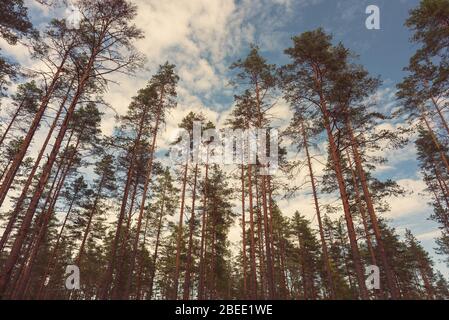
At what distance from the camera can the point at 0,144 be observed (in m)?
18.6

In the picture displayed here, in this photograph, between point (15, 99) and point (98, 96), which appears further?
point (15, 99)

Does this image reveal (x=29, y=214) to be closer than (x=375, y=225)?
Yes

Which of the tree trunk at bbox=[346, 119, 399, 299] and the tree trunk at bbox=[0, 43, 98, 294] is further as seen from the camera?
the tree trunk at bbox=[346, 119, 399, 299]

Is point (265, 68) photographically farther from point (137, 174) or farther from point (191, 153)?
point (137, 174)

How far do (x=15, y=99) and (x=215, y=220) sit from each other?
19126 mm

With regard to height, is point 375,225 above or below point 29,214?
above

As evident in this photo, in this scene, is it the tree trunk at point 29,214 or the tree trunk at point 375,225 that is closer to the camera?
the tree trunk at point 29,214

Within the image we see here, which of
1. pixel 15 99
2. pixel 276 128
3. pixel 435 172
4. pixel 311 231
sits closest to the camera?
pixel 276 128

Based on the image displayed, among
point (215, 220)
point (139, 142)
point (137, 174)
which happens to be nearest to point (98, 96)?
point (139, 142)
